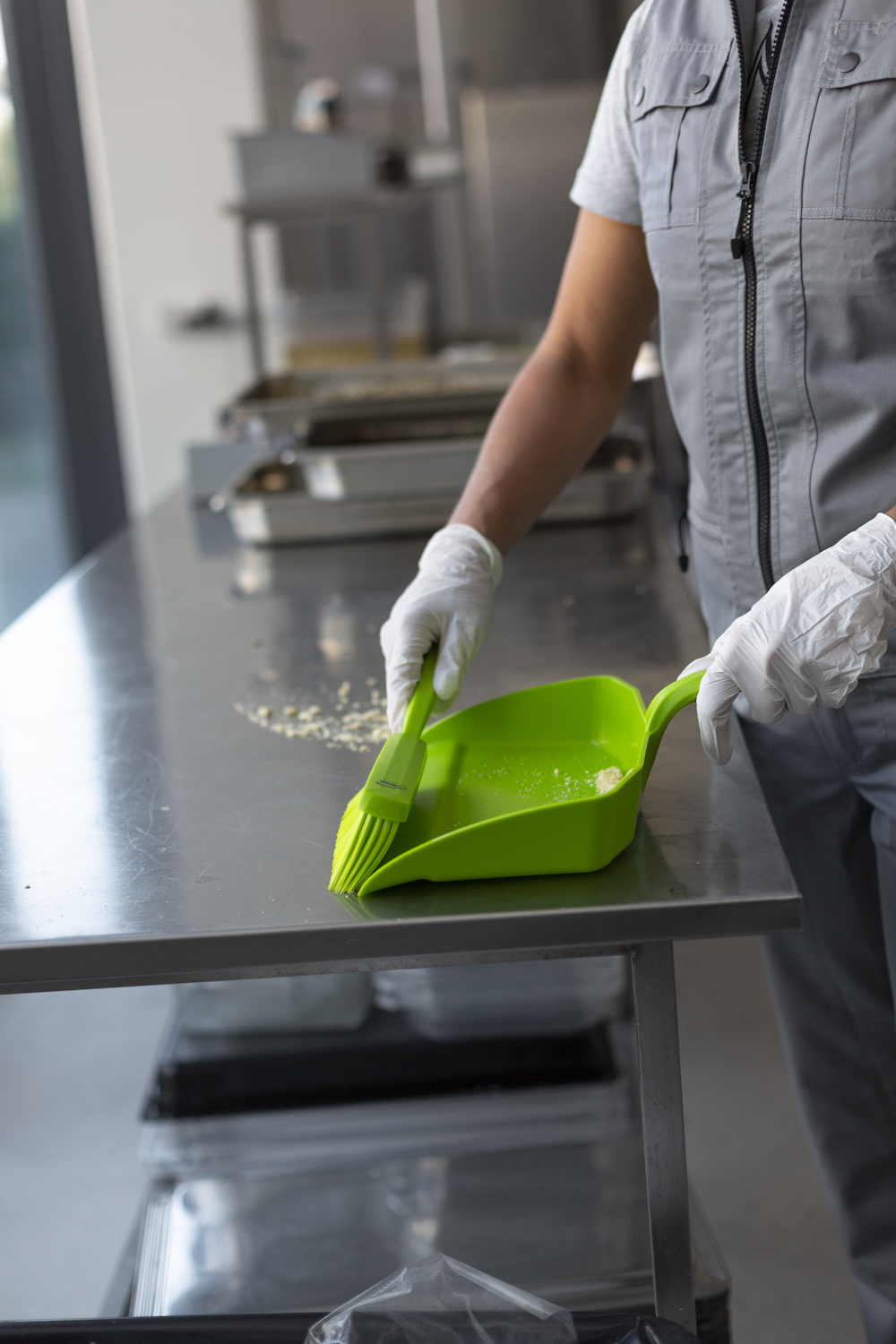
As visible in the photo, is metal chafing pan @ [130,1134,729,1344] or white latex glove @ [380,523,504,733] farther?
metal chafing pan @ [130,1134,729,1344]

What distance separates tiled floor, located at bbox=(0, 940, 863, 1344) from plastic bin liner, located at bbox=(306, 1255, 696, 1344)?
0.78 m

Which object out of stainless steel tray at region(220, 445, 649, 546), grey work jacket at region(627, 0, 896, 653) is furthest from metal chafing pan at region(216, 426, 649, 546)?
grey work jacket at region(627, 0, 896, 653)

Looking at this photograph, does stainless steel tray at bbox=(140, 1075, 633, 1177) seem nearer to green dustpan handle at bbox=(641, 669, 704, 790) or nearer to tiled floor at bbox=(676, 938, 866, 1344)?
tiled floor at bbox=(676, 938, 866, 1344)

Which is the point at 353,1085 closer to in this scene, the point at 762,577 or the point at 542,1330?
the point at 542,1330

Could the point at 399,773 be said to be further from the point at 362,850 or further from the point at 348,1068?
the point at 348,1068

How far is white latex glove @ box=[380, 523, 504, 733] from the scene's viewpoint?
1075 mm

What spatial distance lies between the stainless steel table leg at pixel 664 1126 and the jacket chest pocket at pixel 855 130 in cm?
61

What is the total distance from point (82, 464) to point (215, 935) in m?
3.93

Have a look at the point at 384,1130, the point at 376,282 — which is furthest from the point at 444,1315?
the point at 376,282

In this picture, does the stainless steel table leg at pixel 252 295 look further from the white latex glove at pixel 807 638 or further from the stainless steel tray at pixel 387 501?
the white latex glove at pixel 807 638

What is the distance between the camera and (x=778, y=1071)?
206cm

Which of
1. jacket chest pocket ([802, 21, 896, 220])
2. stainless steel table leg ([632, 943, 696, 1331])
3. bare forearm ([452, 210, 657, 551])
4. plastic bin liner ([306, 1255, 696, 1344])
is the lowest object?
plastic bin liner ([306, 1255, 696, 1344])

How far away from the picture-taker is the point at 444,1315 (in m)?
0.94

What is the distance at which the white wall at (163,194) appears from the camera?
4.09m
